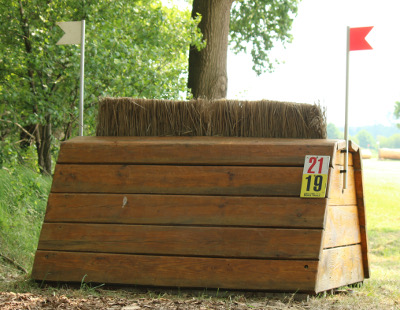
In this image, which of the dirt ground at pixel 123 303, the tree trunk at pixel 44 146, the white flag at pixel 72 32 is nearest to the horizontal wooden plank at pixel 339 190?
the dirt ground at pixel 123 303

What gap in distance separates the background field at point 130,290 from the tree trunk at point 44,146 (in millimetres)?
748

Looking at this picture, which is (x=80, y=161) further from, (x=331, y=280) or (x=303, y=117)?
(x=331, y=280)

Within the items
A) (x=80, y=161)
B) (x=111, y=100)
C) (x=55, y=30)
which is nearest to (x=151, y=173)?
(x=80, y=161)

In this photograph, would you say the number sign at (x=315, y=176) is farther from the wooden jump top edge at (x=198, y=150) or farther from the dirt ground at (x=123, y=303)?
the dirt ground at (x=123, y=303)

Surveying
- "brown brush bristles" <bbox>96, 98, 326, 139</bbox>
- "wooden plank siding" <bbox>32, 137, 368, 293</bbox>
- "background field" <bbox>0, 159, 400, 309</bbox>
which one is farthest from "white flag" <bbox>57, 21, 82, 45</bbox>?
"background field" <bbox>0, 159, 400, 309</bbox>

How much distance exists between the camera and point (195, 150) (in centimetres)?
366

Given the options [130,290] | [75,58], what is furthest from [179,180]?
[75,58]

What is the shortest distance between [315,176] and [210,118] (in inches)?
39.1

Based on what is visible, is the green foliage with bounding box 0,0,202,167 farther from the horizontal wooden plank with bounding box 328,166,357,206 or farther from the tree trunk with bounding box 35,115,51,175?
the horizontal wooden plank with bounding box 328,166,357,206

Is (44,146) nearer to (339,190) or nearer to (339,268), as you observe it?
(339,190)

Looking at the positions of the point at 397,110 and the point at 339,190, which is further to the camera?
the point at 397,110

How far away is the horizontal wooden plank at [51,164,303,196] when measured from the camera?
3.51 m

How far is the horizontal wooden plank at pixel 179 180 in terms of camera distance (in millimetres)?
3510

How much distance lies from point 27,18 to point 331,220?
5.63 metres
